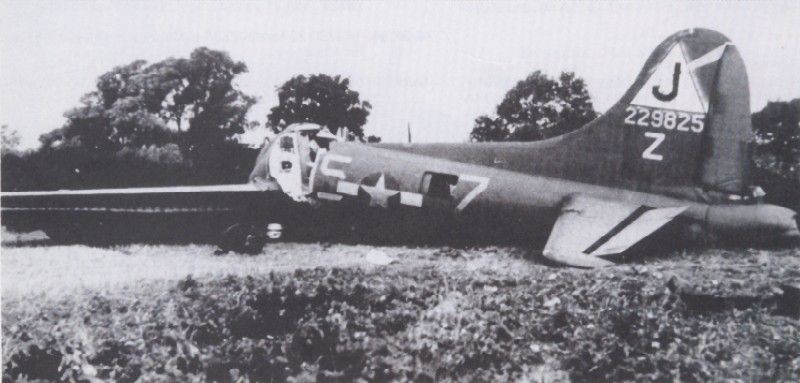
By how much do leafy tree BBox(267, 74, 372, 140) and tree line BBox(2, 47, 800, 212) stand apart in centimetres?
1

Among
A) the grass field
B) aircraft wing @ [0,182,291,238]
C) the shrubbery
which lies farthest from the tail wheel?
the shrubbery

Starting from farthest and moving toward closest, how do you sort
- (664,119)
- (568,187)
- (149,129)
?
1. (149,129)
2. (568,187)
3. (664,119)

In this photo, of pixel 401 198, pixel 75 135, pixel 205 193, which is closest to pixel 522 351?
pixel 401 198

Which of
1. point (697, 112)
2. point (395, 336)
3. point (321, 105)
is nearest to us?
point (395, 336)

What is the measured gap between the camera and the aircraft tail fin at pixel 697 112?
5461mm

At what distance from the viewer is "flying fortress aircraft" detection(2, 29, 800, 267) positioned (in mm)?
5289

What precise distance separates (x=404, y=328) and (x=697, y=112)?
386 cm

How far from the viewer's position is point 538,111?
573 inches

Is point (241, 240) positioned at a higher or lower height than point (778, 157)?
lower

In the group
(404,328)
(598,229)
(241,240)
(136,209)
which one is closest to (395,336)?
(404,328)

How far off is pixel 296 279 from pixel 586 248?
2619mm

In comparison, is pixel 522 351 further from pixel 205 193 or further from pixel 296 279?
pixel 205 193

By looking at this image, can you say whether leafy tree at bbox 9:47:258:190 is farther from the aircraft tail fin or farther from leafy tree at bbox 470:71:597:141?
leafy tree at bbox 470:71:597:141

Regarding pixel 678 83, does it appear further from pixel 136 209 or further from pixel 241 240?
pixel 136 209
